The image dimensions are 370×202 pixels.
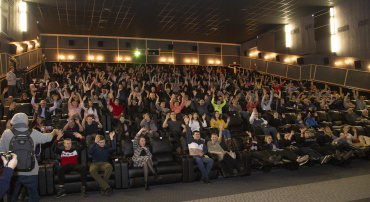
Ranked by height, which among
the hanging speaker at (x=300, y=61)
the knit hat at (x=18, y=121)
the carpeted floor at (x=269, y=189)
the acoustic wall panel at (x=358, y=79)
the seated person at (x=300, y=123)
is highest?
the hanging speaker at (x=300, y=61)

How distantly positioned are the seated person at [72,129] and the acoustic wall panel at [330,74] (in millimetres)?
12977

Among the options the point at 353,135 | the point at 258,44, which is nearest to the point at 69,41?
the point at 258,44

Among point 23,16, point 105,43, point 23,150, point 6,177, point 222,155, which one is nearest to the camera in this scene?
point 6,177

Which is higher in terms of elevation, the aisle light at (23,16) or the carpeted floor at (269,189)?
the aisle light at (23,16)

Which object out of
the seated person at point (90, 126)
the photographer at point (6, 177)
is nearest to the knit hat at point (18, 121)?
the photographer at point (6, 177)

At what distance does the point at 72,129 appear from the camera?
22.3ft

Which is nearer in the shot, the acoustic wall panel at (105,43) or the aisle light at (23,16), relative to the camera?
the aisle light at (23,16)

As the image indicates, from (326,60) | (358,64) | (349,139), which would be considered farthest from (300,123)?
(326,60)

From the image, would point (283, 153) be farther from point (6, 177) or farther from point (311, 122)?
point (6, 177)

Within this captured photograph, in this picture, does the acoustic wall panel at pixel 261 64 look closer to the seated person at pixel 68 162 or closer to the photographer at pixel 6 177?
the seated person at pixel 68 162

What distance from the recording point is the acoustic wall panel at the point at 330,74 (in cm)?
1454

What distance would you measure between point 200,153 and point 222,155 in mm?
533

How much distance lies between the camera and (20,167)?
12.1 feet

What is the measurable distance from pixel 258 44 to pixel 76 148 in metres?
19.8
